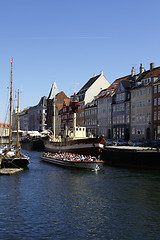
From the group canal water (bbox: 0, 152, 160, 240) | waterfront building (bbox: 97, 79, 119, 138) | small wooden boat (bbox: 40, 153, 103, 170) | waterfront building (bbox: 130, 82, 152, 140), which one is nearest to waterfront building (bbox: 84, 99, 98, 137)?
waterfront building (bbox: 97, 79, 119, 138)

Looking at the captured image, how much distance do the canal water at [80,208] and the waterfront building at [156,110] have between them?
131 ft

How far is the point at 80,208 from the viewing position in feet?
85.0

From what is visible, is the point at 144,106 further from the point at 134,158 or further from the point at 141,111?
the point at 134,158

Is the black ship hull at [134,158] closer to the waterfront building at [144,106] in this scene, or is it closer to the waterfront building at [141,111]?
the waterfront building at [144,106]

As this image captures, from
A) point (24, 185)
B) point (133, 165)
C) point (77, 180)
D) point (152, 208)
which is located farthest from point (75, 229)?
point (133, 165)

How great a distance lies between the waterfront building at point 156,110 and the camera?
79.2m

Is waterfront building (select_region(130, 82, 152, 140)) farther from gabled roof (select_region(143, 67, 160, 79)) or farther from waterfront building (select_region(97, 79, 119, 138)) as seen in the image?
waterfront building (select_region(97, 79, 119, 138))

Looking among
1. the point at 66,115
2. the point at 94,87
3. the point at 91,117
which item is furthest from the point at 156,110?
the point at 66,115

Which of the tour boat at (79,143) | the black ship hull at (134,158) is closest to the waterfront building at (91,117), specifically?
the tour boat at (79,143)

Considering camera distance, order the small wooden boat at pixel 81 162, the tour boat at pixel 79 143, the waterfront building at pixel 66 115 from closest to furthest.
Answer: the small wooden boat at pixel 81 162
the tour boat at pixel 79 143
the waterfront building at pixel 66 115

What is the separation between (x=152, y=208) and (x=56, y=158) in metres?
33.8

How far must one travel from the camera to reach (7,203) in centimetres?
2692

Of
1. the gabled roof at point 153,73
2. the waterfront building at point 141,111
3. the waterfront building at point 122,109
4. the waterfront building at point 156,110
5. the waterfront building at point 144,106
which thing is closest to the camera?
the waterfront building at point 156,110

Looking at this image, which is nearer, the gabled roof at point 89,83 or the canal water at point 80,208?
the canal water at point 80,208
